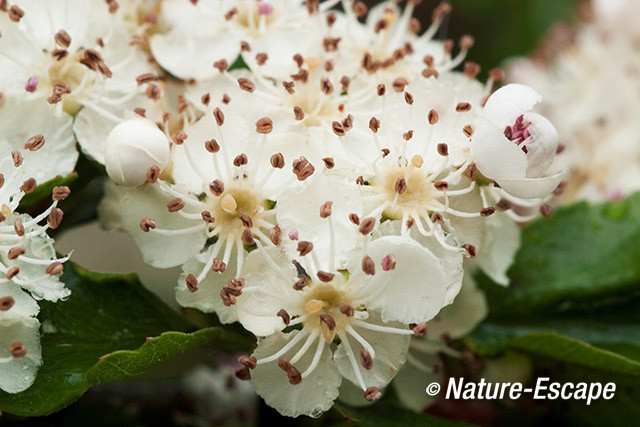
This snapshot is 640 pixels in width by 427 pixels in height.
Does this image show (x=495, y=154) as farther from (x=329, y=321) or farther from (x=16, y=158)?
(x=16, y=158)

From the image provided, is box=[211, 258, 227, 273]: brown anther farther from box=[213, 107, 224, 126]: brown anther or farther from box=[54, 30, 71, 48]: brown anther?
box=[54, 30, 71, 48]: brown anther

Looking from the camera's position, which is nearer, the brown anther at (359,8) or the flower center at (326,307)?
the flower center at (326,307)

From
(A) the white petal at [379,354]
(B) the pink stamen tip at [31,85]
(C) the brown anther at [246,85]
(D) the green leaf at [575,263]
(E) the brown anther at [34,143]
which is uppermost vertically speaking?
(C) the brown anther at [246,85]

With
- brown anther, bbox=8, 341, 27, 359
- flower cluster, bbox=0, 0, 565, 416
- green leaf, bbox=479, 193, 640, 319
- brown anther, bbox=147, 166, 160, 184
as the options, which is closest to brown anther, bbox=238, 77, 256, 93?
flower cluster, bbox=0, 0, 565, 416

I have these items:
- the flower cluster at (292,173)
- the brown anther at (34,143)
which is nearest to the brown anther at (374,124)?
the flower cluster at (292,173)

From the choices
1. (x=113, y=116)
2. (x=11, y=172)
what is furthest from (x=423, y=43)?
(x=11, y=172)

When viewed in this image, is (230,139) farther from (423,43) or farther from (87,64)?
(423,43)

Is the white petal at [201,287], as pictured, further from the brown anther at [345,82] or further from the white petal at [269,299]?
the brown anther at [345,82]
